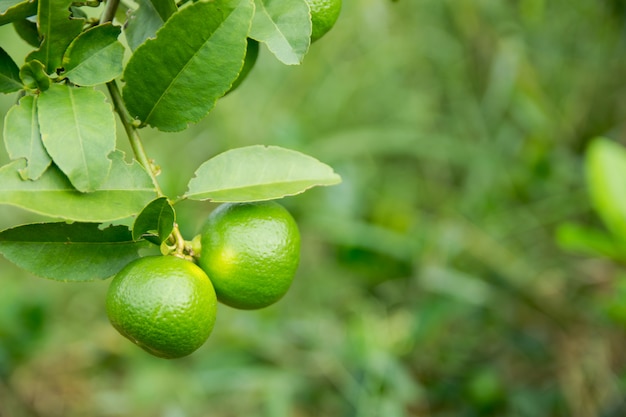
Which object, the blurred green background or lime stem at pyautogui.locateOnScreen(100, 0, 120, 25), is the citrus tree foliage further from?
the blurred green background

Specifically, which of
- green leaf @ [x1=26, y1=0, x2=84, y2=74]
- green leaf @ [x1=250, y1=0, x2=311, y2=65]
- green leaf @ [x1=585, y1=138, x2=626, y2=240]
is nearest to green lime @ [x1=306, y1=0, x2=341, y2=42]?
green leaf @ [x1=250, y1=0, x2=311, y2=65]

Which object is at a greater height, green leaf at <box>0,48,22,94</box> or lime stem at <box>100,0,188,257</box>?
green leaf at <box>0,48,22,94</box>

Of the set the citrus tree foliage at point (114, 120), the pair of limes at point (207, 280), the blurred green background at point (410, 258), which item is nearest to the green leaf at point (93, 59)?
the citrus tree foliage at point (114, 120)

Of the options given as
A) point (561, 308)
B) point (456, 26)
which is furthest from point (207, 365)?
point (456, 26)

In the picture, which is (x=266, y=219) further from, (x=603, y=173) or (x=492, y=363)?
(x=492, y=363)

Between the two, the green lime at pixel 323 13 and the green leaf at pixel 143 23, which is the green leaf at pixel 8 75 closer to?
the green leaf at pixel 143 23

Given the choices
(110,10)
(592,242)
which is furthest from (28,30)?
(592,242)
